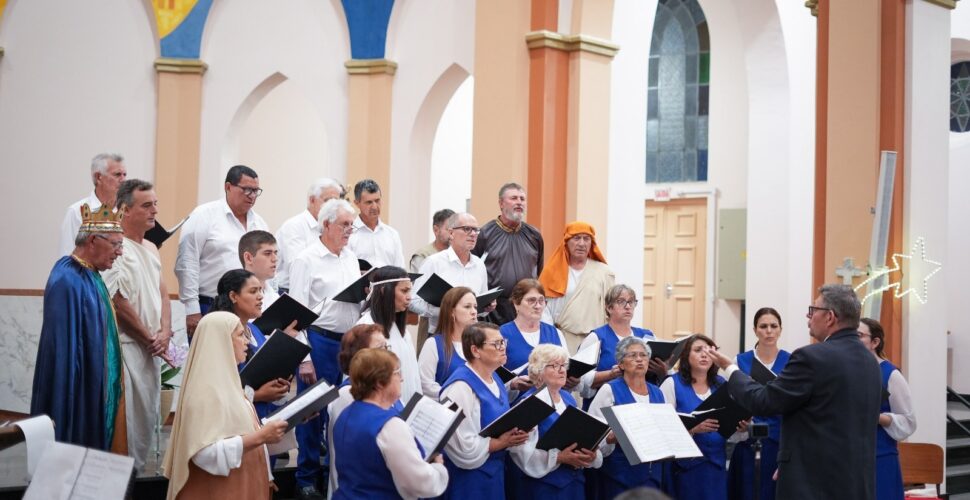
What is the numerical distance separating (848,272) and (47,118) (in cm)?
885

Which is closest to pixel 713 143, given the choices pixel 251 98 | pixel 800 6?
pixel 800 6

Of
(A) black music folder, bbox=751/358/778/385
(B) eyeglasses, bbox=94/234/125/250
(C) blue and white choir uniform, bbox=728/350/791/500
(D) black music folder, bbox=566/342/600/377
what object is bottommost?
(C) blue and white choir uniform, bbox=728/350/791/500

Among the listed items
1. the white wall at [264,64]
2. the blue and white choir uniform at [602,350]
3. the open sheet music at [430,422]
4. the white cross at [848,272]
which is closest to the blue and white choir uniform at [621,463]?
the blue and white choir uniform at [602,350]

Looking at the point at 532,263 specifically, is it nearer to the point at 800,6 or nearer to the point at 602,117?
the point at 602,117

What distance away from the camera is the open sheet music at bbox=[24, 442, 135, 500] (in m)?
3.54

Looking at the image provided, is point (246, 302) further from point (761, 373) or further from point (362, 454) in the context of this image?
point (761, 373)

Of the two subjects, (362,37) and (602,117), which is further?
(362,37)

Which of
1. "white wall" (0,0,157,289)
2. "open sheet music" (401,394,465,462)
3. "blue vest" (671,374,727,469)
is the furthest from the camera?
"white wall" (0,0,157,289)

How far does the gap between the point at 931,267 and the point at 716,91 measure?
23.4 feet

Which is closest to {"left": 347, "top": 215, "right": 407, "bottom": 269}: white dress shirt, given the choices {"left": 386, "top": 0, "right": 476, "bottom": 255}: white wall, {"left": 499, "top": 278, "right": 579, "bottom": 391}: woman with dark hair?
{"left": 499, "top": 278, "right": 579, "bottom": 391}: woman with dark hair

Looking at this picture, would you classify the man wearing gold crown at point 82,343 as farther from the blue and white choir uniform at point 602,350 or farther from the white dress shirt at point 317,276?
the blue and white choir uniform at point 602,350

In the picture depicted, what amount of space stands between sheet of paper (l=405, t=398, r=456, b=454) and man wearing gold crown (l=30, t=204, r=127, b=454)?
1544 mm

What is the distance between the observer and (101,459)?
358 cm

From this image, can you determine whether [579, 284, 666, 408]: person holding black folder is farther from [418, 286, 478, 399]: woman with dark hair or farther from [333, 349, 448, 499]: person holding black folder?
[333, 349, 448, 499]: person holding black folder
